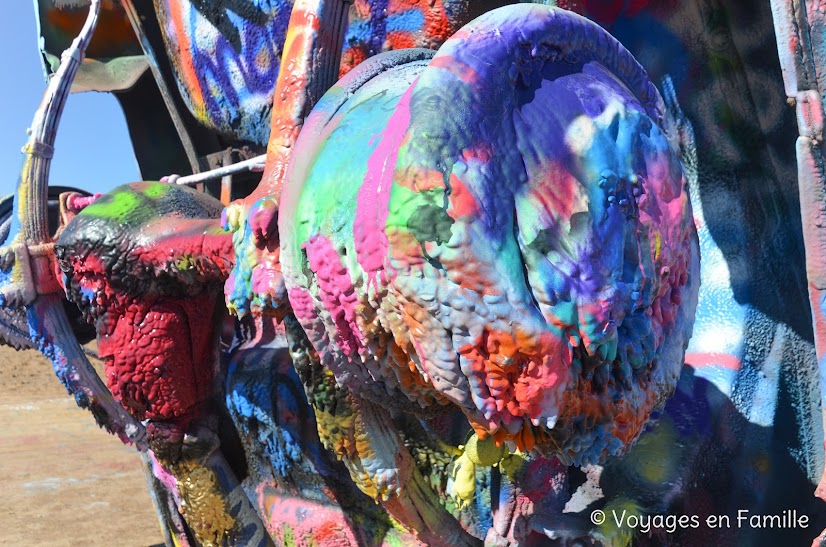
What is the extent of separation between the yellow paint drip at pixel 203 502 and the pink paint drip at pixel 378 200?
782 millimetres

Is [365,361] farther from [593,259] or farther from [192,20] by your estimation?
[192,20]

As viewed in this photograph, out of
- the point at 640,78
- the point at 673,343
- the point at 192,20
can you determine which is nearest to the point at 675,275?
the point at 673,343

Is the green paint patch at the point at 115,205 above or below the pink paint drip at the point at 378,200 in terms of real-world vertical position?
below

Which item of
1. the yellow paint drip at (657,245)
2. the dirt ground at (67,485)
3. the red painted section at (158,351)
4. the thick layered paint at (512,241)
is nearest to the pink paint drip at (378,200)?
the thick layered paint at (512,241)

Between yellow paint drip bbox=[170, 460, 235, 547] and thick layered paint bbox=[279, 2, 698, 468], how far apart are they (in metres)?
0.68

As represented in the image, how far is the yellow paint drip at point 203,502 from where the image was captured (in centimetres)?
120

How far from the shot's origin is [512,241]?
0.52 meters

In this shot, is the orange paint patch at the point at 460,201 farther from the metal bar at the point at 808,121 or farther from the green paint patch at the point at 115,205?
the green paint patch at the point at 115,205

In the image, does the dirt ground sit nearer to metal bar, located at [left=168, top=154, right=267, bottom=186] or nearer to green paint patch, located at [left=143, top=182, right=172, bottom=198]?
metal bar, located at [left=168, top=154, right=267, bottom=186]

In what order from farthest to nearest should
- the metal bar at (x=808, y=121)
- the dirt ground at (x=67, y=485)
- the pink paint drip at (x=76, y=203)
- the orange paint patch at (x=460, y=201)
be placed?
1. the dirt ground at (x=67, y=485)
2. the pink paint drip at (x=76, y=203)
3. the metal bar at (x=808, y=121)
4. the orange paint patch at (x=460, y=201)

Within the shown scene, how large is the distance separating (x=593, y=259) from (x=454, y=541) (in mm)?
600

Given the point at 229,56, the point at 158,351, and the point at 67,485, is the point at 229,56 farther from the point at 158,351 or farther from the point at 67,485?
the point at 67,485

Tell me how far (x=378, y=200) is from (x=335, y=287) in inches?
3.3

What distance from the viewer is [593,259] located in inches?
21.0
